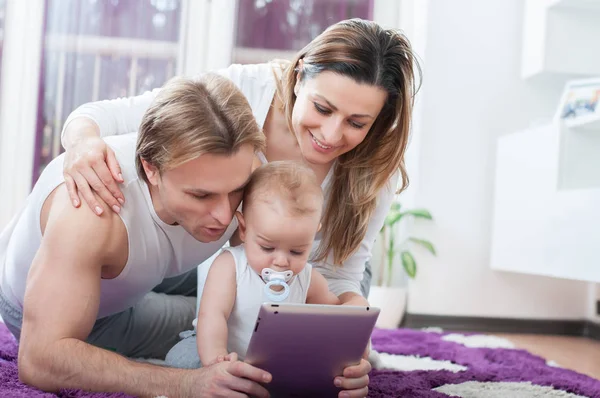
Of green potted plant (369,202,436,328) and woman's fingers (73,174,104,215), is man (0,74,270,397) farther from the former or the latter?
green potted plant (369,202,436,328)

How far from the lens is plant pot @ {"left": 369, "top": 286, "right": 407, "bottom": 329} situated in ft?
11.0

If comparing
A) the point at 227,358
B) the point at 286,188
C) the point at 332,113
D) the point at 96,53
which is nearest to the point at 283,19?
the point at 96,53

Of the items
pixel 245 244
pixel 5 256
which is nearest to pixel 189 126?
pixel 245 244

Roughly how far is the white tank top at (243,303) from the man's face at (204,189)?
10cm

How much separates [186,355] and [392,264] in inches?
93.3

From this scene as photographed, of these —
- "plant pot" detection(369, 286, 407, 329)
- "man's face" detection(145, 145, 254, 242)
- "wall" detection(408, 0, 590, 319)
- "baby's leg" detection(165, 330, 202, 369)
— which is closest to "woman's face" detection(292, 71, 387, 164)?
"man's face" detection(145, 145, 254, 242)

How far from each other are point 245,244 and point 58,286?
407 mm

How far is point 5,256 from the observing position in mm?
1716

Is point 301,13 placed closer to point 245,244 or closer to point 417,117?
point 417,117

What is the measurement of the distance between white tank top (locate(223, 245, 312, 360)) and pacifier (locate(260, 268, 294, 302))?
0.02m

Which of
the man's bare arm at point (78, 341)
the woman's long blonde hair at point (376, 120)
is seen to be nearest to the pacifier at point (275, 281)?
the man's bare arm at point (78, 341)

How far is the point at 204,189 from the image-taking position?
4.50 ft

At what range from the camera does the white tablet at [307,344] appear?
1.19m

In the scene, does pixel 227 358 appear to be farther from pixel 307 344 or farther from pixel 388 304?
pixel 388 304
